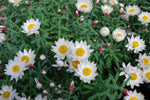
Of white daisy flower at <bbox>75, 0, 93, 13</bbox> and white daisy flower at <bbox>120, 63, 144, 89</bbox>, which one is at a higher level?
white daisy flower at <bbox>75, 0, 93, 13</bbox>

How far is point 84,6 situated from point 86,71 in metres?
1.40

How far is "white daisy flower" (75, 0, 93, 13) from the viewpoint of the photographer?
262 centimetres

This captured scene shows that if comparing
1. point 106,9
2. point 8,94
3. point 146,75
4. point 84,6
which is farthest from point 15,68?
point 106,9

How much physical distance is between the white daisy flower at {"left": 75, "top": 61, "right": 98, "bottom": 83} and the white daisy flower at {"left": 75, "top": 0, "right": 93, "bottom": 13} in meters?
1.17

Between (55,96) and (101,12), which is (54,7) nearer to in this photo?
(101,12)

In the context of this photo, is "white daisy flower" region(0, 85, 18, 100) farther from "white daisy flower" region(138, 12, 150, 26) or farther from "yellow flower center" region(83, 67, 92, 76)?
"white daisy flower" region(138, 12, 150, 26)

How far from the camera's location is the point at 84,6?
8.82ft

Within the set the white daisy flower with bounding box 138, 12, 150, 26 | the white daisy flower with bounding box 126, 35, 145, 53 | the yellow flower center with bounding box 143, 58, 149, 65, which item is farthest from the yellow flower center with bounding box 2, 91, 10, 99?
the white daisy flower with bounding box 138, 12, 150, 26

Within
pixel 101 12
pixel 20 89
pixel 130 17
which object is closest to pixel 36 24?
pixel 20 89

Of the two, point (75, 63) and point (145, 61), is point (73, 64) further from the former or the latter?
point (145, 61)

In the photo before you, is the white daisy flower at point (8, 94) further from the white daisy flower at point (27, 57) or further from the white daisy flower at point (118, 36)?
the white daisy flower at point (118, 36)

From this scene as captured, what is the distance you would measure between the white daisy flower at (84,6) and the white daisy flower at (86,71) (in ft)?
3.83

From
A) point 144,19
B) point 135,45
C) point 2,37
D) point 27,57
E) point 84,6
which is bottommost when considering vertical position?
point 27,57

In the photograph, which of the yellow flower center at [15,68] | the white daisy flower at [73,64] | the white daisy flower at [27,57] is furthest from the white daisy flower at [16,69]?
the white daisy flower at [73,64]
